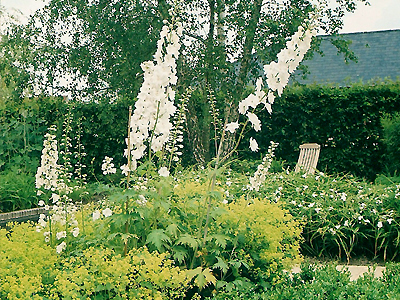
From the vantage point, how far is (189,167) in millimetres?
7301

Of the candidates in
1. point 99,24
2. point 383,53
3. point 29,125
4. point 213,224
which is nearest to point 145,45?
point 99,24

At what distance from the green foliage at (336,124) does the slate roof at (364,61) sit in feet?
27.0

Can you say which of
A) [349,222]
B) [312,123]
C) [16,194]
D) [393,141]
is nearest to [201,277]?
[349,222]

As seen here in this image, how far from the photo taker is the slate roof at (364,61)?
17.7m

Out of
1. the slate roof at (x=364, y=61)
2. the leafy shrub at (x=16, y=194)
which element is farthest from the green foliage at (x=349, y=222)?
the slate roof at (x=364, y=61)

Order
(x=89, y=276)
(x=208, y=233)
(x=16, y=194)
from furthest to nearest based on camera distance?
1. (x=16, y=194)
2. (x=208, y=233)
3. (x=89, y=276)

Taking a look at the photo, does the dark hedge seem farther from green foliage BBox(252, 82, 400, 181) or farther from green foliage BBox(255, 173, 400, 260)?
green foliage BBox(255, 173, 400, 260)

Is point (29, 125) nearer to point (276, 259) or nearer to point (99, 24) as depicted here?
point (99, 24)

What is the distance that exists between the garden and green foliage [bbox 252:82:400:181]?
29mm

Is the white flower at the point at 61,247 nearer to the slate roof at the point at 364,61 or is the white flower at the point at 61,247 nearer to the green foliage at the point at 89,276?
the green foliage at the point at 89,276

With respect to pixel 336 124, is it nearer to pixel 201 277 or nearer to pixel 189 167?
pixel 189 167

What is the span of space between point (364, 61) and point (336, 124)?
33.9 ft

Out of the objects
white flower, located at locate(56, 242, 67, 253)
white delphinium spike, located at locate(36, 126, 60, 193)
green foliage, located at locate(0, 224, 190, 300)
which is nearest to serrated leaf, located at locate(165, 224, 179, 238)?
green foliage, located at locate(0, 224, 190, 300)

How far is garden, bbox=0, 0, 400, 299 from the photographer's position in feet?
9.78
